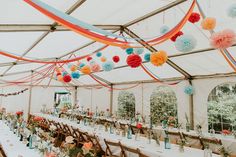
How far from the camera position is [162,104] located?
9.31m

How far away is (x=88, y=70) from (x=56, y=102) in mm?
9829

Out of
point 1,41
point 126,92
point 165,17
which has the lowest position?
point 126,92

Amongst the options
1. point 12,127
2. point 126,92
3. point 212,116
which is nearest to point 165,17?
point 212,116

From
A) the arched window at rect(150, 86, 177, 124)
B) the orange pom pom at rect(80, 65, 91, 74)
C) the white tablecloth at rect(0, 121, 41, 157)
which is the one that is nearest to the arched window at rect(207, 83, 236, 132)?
the arched window at rect(150, 86, 177, 124)

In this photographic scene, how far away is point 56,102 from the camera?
14539 mm

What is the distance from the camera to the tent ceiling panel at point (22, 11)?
3.13 m

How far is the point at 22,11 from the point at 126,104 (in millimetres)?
8471

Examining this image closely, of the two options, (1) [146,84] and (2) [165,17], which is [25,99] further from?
(2) [165,17]

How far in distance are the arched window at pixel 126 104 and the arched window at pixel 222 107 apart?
4253 millimetres

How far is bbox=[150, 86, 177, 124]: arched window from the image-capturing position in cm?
883

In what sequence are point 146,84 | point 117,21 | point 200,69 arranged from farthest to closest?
point 146,84 → point 200,69 → point 117,21

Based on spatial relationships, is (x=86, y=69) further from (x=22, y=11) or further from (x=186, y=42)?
(x=186, y=42)

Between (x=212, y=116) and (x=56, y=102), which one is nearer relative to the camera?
(x=212, y=116)

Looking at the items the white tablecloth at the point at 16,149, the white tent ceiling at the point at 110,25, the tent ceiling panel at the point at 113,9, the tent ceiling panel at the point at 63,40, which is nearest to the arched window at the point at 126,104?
the white tent ceiling at the point at 110,25
